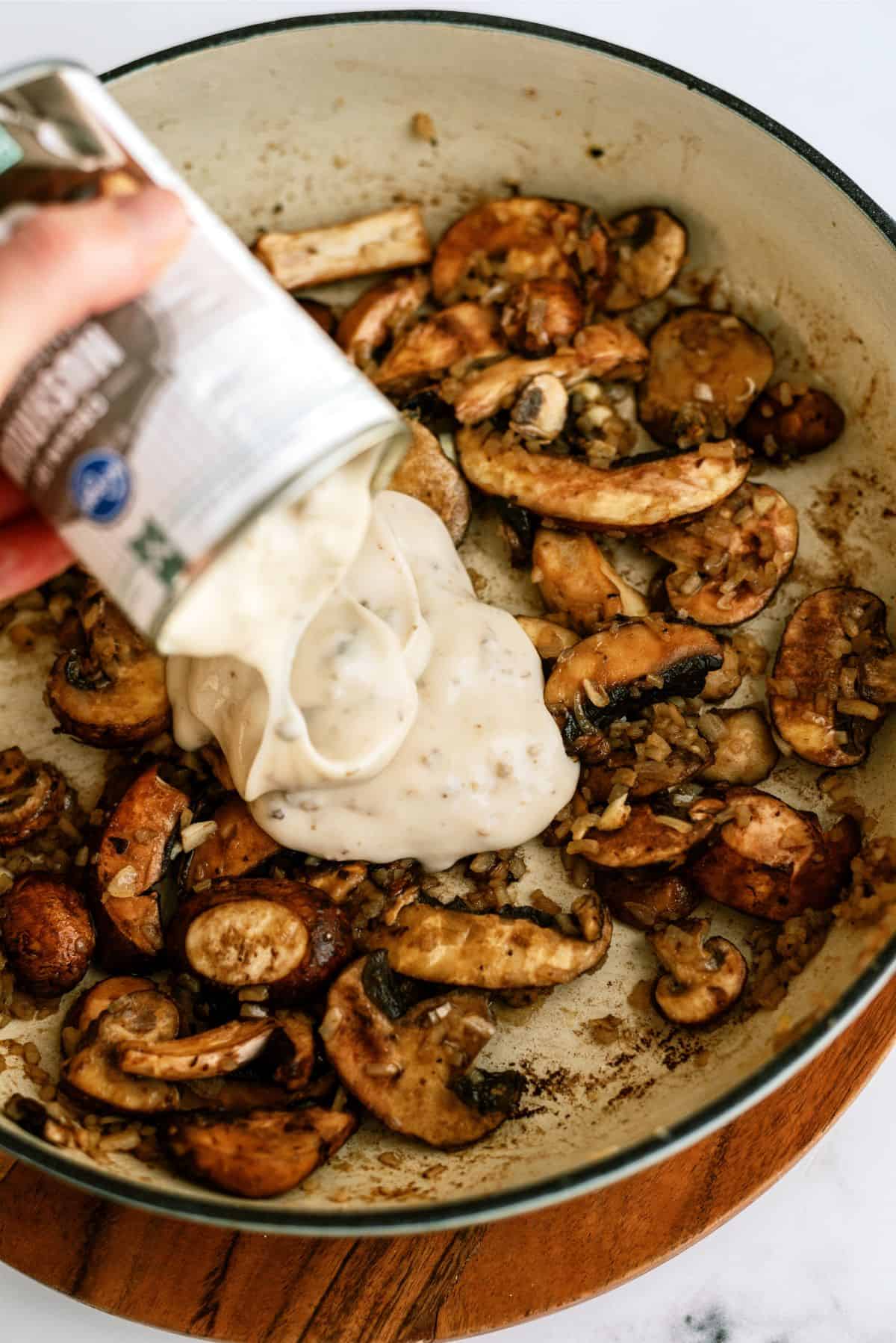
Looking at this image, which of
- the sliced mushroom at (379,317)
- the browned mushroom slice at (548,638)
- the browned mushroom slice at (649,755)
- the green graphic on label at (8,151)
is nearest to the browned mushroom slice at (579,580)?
the browned mushroom slice at (548,638)

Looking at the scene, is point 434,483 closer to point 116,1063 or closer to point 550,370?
point 550,370

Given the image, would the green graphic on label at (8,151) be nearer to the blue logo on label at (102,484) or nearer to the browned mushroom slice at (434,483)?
the blue logo on label at (102,484)

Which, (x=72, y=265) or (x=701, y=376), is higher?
(x=72, y=265)

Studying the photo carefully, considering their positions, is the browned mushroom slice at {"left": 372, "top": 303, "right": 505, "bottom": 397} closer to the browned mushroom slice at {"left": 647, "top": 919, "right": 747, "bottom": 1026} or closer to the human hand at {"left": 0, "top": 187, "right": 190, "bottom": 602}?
the human hand at {"left": 0, "top": 187, "right": 190, "bottom": 602}

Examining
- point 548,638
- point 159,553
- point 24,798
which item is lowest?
point 548,638

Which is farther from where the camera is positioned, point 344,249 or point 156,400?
point 344,249

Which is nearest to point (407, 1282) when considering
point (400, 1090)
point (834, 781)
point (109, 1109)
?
point (400, 1090)

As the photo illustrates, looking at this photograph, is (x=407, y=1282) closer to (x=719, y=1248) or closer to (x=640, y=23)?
(x=719, y=1248)

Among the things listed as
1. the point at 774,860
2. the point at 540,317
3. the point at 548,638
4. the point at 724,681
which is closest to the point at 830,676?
the point at 724,681
